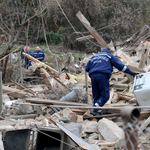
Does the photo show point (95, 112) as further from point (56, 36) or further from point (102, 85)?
point (56, 36)

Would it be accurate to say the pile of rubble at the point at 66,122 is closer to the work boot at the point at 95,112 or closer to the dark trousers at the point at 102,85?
the work boot at the point at 95,112

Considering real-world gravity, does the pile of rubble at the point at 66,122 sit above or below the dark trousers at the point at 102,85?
below

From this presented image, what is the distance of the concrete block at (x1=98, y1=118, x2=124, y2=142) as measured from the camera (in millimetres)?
3554

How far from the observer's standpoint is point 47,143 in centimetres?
358

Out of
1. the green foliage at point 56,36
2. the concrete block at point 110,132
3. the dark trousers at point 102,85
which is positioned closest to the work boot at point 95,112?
the dark trousers at point 102,85

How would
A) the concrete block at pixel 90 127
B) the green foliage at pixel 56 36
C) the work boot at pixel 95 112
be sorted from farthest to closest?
1. the green foliage at pixel 56 36
2. the work boot at pixel 95 112
3. the concrete block at pixel 90 127

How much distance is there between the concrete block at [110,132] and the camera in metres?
3.55

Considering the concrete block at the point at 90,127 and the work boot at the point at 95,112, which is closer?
the concrete block at the point at 90,127

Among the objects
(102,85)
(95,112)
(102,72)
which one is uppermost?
(102,72)

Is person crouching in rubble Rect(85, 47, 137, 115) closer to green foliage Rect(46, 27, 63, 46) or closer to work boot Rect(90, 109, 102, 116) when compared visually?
work boot Rect(90, 109, 102, 116)

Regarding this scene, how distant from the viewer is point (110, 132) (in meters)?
3.64

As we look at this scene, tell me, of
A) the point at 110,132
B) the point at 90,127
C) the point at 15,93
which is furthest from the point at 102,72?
the point at 15,93

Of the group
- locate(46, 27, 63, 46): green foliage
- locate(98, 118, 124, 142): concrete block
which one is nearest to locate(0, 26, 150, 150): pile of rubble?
locate(98, 118, 124, 142): concrete block

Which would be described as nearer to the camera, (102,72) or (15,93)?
(102,72)
